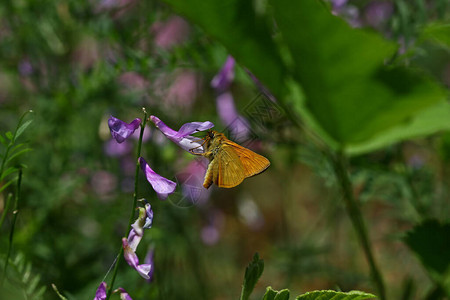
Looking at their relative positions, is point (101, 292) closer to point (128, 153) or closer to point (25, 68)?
point (128, 153)

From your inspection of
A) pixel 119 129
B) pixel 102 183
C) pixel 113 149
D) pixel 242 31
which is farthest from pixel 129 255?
pixel 102 183

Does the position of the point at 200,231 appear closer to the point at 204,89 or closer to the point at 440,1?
the point at 204,89

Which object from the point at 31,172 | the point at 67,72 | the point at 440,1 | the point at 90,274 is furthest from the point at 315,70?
the point at 67,72

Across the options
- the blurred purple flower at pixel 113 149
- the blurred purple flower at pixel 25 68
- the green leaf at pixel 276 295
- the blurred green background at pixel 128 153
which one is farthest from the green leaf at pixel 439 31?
the blurred purple flower at pixel 25 68

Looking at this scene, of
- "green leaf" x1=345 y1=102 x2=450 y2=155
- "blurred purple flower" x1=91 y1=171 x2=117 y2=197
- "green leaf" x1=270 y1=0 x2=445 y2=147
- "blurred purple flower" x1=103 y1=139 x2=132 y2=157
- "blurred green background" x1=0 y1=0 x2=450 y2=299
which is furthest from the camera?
"blurred purple flower" x1=91 y1=171 x2=117 y2=197

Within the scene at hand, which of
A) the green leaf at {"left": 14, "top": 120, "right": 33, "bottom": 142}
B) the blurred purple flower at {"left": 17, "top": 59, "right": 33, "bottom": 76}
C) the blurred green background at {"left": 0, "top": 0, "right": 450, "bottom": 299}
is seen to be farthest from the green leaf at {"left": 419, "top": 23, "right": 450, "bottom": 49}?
the blurred purple flower at {"left": 17, "top": 59, "right": 33, "bottom": 76}

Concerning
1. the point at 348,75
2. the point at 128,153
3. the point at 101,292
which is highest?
the point at 348,75

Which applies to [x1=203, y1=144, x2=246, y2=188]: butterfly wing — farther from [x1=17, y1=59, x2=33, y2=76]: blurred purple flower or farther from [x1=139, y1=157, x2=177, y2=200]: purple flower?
[x1=17, y1=59, x2=33, y2=76]: blurred purple flower
